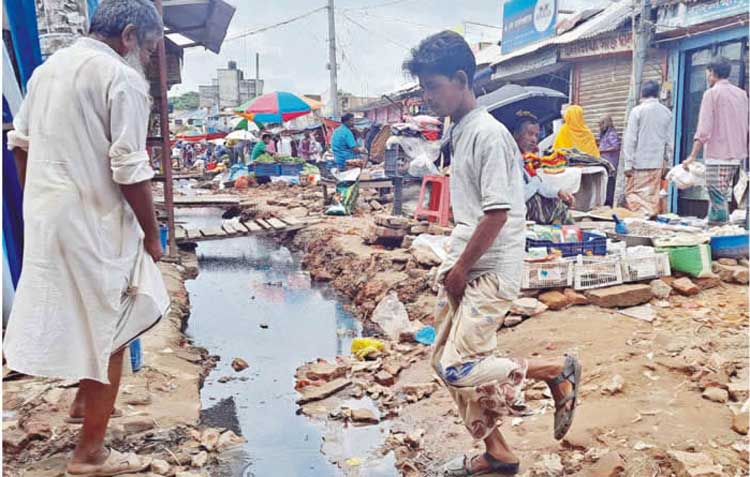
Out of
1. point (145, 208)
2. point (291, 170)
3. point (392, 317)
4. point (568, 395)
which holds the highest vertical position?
point (291, 170)

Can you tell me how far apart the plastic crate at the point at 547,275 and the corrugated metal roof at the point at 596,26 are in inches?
255

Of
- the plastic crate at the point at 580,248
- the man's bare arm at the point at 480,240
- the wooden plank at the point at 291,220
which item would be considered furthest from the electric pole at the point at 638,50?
the man's bare arm at the point at 480,240

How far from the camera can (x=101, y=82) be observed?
7.45 feet

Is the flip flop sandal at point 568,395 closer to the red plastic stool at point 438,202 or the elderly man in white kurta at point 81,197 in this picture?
the elderly man in white kurta at point 81,197

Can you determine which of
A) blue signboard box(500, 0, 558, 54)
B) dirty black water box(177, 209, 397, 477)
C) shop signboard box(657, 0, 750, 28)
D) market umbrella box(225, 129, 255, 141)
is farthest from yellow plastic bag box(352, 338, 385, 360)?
market umbrella box(225, 129, 255, 141)

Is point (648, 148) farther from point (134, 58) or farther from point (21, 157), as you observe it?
point (21, 157)

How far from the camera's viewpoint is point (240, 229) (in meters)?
9.07

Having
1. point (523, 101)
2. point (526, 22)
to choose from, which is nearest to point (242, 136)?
point (526, 22)

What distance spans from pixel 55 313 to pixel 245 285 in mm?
5495

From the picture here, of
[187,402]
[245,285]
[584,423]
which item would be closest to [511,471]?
[584,423]

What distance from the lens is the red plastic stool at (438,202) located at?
790 cm

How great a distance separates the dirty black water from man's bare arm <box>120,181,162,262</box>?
4.04 ft

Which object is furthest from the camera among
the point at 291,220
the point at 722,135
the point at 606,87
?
the point at 606,87

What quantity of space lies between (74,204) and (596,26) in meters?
10.5
